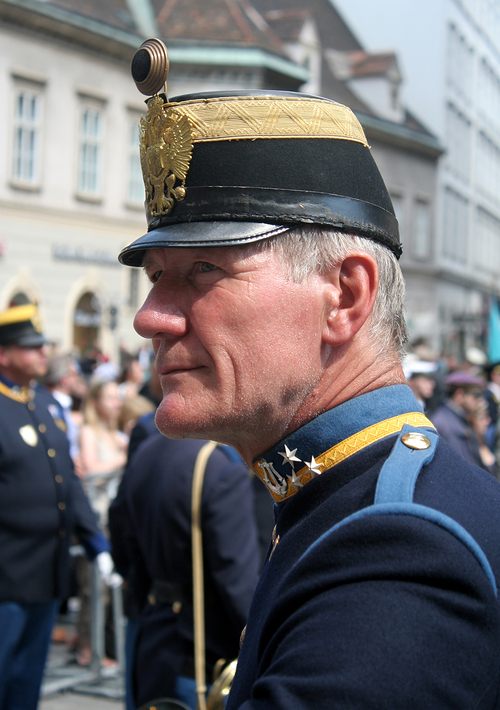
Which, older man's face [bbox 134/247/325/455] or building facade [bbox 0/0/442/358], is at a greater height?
building facade [bbox 0/0/442/358]

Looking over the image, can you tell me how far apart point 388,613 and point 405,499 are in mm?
165

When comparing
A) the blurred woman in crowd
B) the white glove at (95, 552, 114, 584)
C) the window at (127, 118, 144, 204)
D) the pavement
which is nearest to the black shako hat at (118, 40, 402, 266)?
the white glove at (95, 552, 114, 584)

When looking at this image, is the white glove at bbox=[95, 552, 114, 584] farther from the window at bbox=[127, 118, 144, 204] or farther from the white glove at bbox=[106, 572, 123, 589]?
the window at bbox=[127, 118, 144, 204]

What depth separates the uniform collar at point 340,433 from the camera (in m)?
1.32

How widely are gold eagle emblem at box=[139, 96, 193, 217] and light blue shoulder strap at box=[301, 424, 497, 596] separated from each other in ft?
1.86

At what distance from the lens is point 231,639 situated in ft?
10.5

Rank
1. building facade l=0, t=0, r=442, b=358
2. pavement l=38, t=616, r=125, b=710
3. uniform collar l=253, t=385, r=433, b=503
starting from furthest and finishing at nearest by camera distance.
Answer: building facade l=0, t=0, r=442, b=358 < pavement l=38, t=616, r=125, b=710 < uniform collar l=253, t=385, r=433, b=503

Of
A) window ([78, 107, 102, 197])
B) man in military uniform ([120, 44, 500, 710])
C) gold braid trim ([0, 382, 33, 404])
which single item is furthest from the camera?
window ([78, 107, 102, 197])

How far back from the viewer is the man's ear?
138 centimetres

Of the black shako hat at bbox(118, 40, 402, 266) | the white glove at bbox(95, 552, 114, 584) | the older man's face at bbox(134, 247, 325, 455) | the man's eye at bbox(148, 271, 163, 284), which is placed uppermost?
the black shako hat at bbox(118, 40, 402, 266)

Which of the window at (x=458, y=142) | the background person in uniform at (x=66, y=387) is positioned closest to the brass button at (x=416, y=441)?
the background person in uniform at (x=66, y=387)

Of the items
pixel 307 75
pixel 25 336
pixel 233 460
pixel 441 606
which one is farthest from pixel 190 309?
pixel 307 75

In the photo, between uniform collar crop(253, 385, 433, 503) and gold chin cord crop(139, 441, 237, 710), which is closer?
uniform collar crop(253, 385, 433, 503)

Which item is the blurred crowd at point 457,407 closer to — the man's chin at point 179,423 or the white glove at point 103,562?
the white glove at point 103,562
